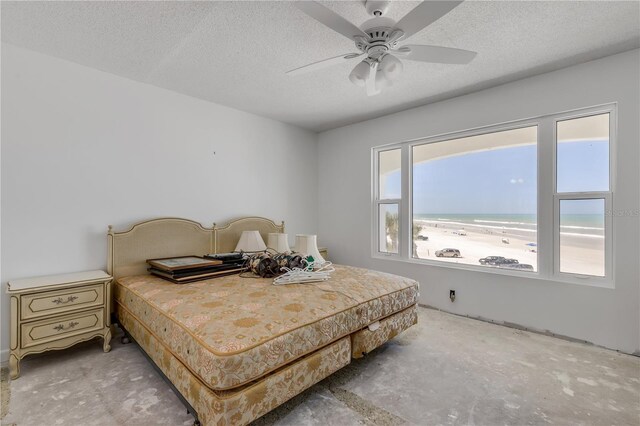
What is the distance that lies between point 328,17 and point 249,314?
171 cm

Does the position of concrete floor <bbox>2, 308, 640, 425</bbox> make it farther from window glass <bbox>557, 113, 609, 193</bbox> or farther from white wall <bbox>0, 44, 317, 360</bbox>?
window glass <bbox>557, 113, 609, 193</bbox>

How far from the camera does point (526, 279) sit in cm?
299

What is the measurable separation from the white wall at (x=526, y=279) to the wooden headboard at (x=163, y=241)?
1.76 m

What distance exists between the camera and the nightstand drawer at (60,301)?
2100mm

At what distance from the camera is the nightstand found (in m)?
2.06

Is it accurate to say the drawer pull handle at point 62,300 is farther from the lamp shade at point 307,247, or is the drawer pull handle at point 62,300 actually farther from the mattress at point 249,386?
the lamp shade at point 307,247

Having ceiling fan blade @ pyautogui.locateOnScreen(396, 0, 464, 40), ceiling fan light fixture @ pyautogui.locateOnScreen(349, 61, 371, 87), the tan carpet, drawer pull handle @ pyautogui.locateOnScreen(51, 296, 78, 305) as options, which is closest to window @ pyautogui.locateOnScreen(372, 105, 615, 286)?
ceiling fan light fixture @ pyautogui.locateOnScreen(349, 61, 371, 87)

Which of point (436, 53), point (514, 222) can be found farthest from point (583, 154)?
point (436, 53)

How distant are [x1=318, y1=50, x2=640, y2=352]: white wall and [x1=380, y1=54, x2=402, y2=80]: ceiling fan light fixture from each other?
1.88 meters

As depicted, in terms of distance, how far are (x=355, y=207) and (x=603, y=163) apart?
2747mm

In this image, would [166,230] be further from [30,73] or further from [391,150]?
[391,150]

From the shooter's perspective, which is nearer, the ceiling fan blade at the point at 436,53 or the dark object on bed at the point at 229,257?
the ceiling fan blade at the point at 436,53

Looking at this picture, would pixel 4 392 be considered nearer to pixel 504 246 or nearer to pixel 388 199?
pixel 388 199

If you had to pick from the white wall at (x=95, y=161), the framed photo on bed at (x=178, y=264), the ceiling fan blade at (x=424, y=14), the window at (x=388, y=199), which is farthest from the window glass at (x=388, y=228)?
the ceiling fan blade at (x=424, y=14)
